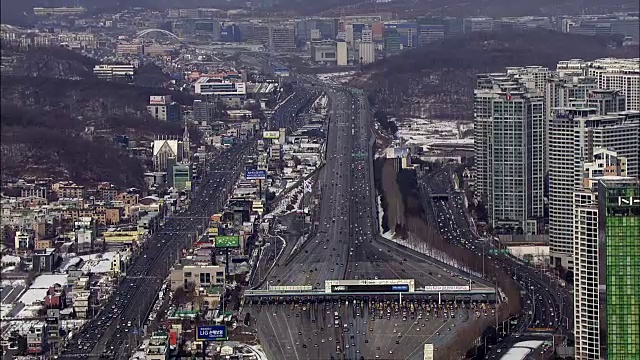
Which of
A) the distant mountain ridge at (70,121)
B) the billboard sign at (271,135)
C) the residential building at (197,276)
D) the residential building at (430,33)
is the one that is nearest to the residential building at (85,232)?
the distant mountain ridge at (70,121)

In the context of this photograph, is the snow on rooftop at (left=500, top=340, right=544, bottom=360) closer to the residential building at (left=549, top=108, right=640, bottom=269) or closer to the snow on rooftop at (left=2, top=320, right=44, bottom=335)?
the residential building at (left=549, top=108, right=640, bottom=269)

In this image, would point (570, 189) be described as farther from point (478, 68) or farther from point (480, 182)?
point (478, 68)

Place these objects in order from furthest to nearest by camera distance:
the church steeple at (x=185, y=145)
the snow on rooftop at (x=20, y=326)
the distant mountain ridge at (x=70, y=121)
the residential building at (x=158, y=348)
A: the church steeple at (x=185, y=145) < the distant mountain ridge at (x=70, y=121) < the snow on rooftop at (x=20, y=326) < the residential building at (x=158, y=348)

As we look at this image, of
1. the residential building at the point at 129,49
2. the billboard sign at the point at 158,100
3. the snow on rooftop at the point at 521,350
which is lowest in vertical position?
the snow on rooftop at the point at 521,350

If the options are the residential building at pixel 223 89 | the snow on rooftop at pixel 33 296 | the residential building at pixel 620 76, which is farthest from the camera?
the residential building at pixel 223 89

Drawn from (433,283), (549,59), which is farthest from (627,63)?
(433,283)

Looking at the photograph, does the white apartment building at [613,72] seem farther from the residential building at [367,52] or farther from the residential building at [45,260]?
the residential building at [367,52]

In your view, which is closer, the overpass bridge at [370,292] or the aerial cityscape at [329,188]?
the aerial cityscape at [329,188]
